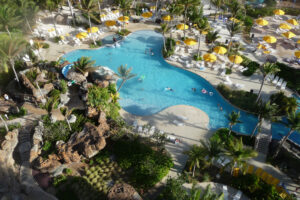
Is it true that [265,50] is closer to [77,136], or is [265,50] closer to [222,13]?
[222,13]

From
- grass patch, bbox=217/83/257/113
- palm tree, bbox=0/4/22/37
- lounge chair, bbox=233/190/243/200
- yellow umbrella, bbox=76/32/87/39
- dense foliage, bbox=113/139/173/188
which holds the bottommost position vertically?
lounge chair, bbox=233/190/243/200

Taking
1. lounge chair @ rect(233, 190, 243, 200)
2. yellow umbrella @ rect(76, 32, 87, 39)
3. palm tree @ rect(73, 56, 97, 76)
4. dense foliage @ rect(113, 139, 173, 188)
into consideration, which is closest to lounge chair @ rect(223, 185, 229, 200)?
lounge chair @ rect(233, 190, 243, 200)

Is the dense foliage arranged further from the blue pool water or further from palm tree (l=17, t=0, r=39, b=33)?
palm tree (l=17, t=0, r=39, b=33)

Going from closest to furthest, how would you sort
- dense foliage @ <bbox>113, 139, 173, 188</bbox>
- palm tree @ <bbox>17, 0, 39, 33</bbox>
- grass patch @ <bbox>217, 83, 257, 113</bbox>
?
dense foliage @ <bbox>113, 139, 173, 188</bbox> < grass patch @ <bbox>217, 83, 257, 113</bbox> < palm tree @ <bbox>17, 0, 39, 33</bbox>

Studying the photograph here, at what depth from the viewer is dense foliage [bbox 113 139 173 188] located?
20750mm

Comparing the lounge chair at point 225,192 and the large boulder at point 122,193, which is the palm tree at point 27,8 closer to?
the large boulder at point 122,193

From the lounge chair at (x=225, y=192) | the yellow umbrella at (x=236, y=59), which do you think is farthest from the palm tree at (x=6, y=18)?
the lounge chair at (x=225, y=192)

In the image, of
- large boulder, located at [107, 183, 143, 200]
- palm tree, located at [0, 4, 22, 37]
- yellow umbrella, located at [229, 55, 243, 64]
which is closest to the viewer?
large boulder, located at [107, 183, 143, 200]

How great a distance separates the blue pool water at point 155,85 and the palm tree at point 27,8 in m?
9.46

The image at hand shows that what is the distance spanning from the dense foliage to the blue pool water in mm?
5756

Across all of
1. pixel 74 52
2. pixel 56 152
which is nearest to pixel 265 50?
pixel 74 52

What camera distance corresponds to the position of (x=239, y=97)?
29156 millimetres

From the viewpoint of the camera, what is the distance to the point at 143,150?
22.9m

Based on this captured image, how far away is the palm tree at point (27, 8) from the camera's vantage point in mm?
37188
